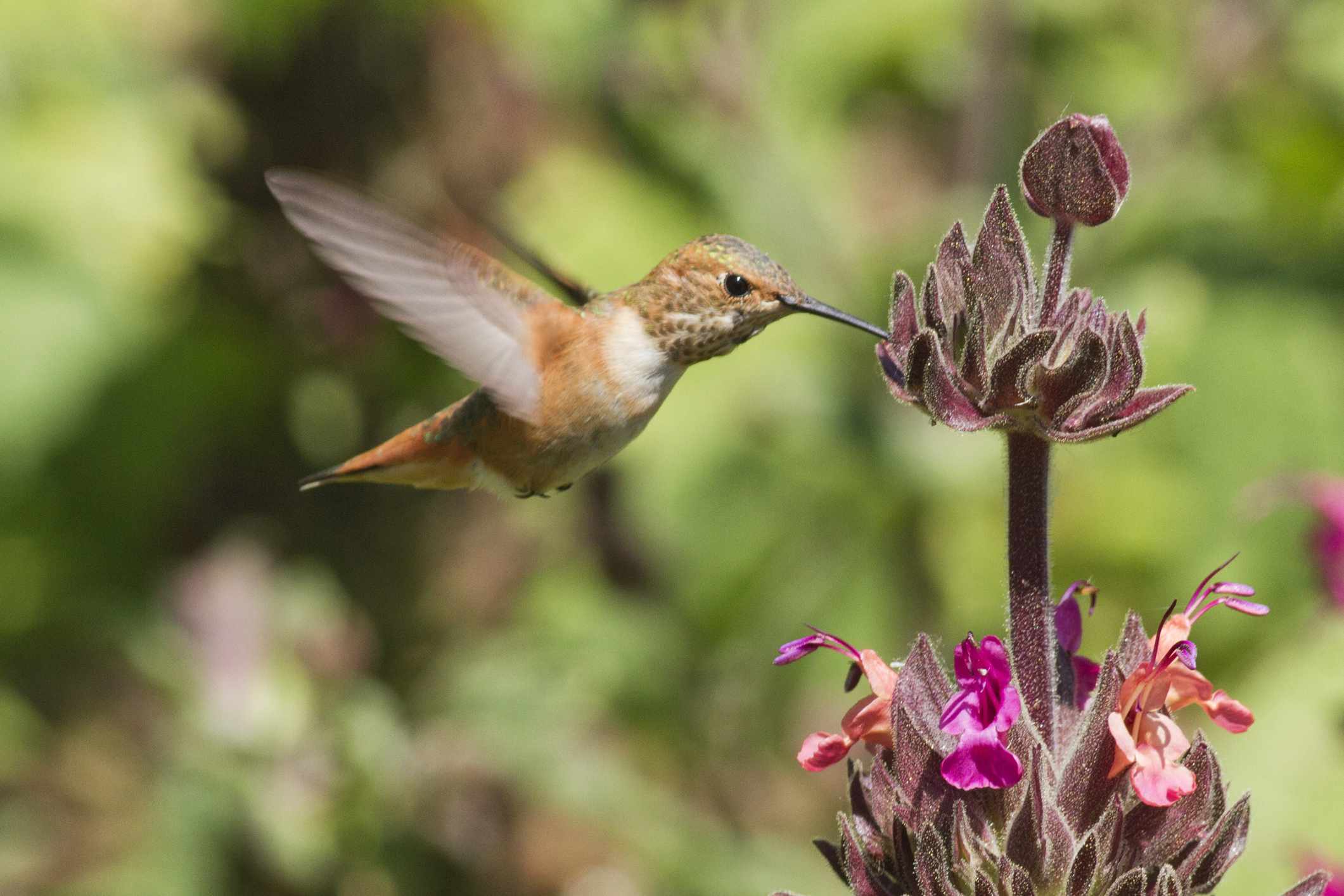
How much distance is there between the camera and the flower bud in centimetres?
120

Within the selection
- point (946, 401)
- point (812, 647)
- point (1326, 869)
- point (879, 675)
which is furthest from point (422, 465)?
point (1326, 869)

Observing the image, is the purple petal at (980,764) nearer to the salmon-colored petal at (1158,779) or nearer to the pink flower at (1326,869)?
the salmon-colored petal at (1158,779)

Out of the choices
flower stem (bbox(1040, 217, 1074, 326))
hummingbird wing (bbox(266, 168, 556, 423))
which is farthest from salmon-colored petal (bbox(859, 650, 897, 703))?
hummingbird wing (bbox(266, 168, 556, 423))

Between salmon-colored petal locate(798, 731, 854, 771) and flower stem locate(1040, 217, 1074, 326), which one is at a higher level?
flower stem locate(1040, 217, 1074, 326)

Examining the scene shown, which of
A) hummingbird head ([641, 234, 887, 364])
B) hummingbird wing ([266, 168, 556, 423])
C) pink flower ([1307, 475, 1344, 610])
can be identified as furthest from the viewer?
pink flower ([1307, 475, 1344, 610])

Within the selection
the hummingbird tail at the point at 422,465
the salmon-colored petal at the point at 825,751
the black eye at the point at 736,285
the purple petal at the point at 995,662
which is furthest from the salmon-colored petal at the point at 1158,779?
the hummingbird tail at the point at 422,465

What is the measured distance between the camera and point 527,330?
1817mm

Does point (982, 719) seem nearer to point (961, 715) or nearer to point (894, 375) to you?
point (961, 715)

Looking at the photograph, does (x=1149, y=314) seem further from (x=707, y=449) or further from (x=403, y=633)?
(x=403, y=633)

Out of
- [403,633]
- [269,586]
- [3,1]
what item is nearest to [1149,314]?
[403,633]

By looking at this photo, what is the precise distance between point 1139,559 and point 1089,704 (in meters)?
2.57

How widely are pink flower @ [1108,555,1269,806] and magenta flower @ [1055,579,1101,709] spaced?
78 millimetres

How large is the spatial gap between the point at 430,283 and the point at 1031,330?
0.71 metres

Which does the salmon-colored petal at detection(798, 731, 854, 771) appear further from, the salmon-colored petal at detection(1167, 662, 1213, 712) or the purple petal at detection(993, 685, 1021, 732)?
the salmon-colored petal at detection(1167, 662, 1213, 712)
